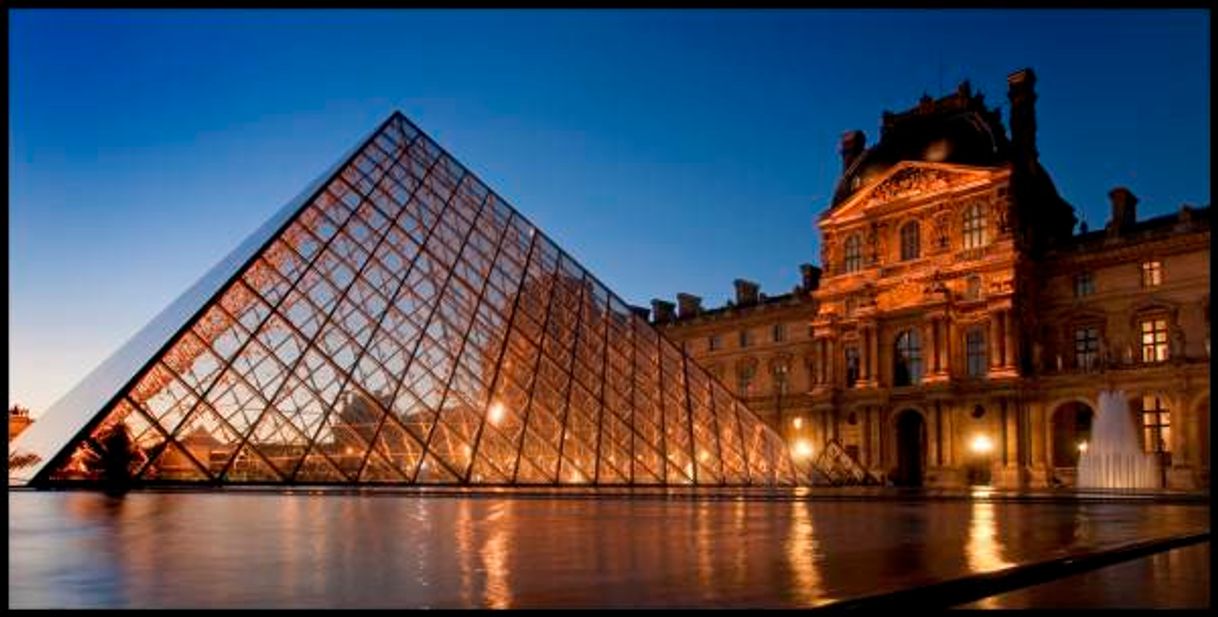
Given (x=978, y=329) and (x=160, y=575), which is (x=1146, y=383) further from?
(x=160, y=575)

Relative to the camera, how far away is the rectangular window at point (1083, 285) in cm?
3300

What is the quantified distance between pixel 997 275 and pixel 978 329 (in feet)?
6.31

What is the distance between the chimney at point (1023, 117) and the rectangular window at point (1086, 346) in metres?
6.25

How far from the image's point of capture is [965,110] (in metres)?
36.9

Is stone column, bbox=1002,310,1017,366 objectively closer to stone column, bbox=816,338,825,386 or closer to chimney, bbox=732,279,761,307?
stone column, bbox=816,338,825,386

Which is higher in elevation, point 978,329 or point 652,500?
point 978,329

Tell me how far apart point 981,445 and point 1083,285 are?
5754mm

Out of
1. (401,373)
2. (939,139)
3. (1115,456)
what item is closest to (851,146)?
(939,139)

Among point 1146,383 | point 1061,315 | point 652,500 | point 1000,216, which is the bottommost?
point 652,500

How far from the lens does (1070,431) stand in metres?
33.8

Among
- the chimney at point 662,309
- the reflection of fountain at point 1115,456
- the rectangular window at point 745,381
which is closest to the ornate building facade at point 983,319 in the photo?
the reflection of fountain at point 1115,456

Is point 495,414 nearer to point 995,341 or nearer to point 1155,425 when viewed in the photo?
point 995,341

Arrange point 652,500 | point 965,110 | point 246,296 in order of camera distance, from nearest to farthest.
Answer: point 652,500 → point 246,296 → point 965,110

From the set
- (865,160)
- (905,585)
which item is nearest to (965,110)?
(865,160)
